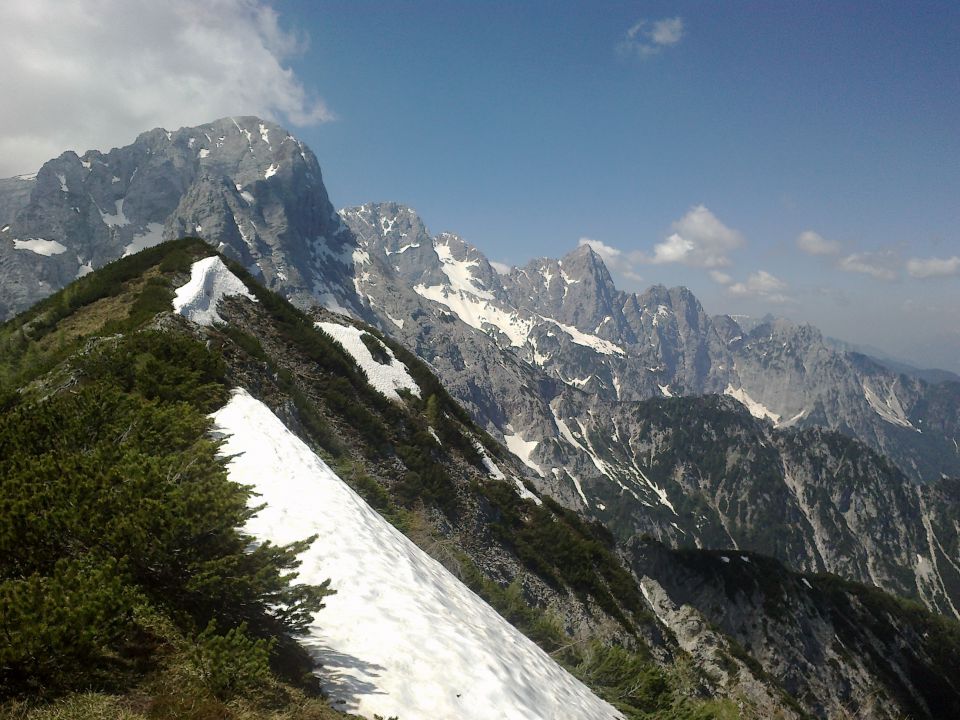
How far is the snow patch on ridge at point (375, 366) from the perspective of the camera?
134ft

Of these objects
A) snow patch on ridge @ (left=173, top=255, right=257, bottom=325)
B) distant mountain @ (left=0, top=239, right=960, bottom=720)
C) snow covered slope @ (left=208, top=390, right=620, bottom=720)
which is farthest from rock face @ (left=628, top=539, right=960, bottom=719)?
snow covered slope @ (left=208, top=390, right=620, bottom=720)

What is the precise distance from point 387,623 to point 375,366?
34432mm

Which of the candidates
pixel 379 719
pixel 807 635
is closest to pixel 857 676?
pixel 807 635

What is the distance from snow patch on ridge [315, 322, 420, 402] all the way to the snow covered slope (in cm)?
2529

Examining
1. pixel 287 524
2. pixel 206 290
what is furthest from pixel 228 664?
pixel 206 290

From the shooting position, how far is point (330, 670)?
8.11 m

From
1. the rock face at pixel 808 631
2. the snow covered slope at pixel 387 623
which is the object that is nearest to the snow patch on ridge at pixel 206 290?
the snow covered slope at pixel 387 623

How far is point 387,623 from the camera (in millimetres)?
9578

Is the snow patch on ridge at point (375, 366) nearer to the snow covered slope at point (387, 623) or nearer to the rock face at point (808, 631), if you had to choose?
the snow covered slope at point (387, 623)

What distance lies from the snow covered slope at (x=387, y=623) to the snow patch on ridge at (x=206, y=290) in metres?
13.1

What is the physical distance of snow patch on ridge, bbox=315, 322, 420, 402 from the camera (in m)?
40.9

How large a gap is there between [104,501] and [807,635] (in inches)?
3788

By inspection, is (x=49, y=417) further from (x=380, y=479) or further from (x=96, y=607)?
(x=380, y=479)

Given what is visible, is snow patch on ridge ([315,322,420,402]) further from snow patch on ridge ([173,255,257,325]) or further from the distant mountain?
snow patch on ridge ([173,255,257,325])
